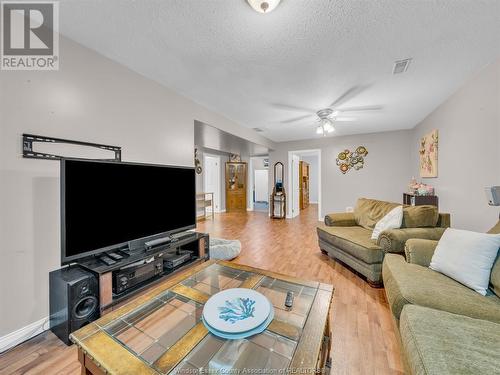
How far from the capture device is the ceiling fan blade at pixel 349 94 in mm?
2565

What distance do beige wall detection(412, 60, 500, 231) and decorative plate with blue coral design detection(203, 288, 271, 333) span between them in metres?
2.45

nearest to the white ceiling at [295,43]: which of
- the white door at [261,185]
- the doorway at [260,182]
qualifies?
the doorway at [260,182]

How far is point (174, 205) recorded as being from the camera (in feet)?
7.12

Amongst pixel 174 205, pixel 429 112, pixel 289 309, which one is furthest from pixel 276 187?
pixel 289 309

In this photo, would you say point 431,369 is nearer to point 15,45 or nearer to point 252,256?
point 252,256

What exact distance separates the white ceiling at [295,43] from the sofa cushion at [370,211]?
148 cm

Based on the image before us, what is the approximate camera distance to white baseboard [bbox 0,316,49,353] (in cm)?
140

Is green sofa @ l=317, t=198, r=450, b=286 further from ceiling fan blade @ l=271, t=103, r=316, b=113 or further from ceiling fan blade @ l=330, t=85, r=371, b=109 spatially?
ceiling fan blade @ l=271, t=103, r=316, b=113

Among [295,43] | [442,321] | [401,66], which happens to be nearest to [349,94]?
[401,66]

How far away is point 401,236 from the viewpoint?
2.03 meters

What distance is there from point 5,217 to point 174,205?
115 centimetres

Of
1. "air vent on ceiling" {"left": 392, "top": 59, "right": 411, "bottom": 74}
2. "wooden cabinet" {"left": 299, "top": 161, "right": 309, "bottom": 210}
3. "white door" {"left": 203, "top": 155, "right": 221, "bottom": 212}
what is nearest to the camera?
"air vent on ceiling" {"left": 392, "top": 59, "right": 411, "bottom": 74}

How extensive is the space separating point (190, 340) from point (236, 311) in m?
0.24

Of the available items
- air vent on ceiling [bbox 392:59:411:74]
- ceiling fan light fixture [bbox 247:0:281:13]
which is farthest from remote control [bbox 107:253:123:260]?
air vent on ceiling [bbox 392:59:411:74]
